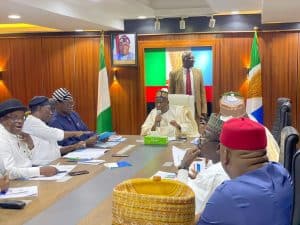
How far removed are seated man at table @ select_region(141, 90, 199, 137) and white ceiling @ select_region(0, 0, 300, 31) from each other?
1.32 metres

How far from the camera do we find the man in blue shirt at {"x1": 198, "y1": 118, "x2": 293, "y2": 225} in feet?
4.64

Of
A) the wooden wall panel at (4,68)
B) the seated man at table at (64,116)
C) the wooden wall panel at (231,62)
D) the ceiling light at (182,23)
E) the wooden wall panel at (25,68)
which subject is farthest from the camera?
the wooden wall panel at (4,68)

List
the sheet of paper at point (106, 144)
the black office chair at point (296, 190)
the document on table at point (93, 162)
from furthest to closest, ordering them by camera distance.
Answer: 1. the sheet of paper at point (106, 144)
2. the document on table at point (93, 162)
3. the black office chair at point (296, 190)

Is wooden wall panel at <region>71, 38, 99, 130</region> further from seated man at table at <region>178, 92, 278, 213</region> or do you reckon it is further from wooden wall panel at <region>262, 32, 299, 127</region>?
seated man at table at <region>178, 92, 278, 213</region>

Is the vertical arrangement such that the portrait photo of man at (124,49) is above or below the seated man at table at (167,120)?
above

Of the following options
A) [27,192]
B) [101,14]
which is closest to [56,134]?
[27,192]

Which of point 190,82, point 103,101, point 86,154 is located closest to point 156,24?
point 190,82

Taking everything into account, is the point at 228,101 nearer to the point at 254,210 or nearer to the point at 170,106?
the point at 170,106

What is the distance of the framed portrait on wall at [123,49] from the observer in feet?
26.0

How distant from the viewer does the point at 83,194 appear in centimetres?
269

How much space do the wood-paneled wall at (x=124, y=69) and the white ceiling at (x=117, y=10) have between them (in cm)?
51

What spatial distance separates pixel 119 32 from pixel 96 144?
4084 mm

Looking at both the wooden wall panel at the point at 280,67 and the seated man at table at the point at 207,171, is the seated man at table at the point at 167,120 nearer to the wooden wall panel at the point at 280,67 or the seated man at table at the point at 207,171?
the seated man at table at the point at 207,171

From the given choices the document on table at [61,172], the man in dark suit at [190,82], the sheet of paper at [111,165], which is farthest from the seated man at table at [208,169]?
the man in dark suit at [190,82]
